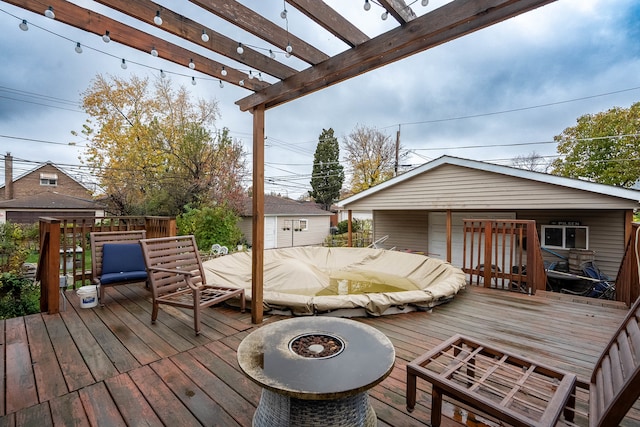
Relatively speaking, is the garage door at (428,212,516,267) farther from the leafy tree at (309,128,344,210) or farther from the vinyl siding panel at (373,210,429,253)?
the leafy tree at (309,128,344,210)

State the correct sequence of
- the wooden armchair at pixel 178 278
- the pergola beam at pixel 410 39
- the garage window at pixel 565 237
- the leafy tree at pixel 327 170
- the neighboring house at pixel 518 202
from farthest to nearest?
the leafy tree at pixel 327 170
the garage window at pixel 565 237
the neighboring house at pixel 518 202
the wooden armchair at pixel 178 278
the pergola beam at pixel 410 39

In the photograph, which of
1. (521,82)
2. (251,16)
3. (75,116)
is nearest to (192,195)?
(75,116)

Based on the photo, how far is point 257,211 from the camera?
3135 millimetres

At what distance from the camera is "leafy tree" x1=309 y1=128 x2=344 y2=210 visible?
25391mm

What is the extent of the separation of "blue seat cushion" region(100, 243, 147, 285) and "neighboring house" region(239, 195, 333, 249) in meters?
11.0

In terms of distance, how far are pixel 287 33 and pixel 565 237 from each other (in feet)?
31.2

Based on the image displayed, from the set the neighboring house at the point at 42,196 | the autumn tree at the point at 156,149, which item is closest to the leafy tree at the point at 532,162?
the autumn tree at the point at 156,149

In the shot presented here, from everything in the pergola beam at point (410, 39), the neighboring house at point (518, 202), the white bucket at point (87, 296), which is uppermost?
the pergola beam at point (410, 39)

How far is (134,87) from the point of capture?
1373 cm

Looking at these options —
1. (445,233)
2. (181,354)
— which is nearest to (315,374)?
(181,354)

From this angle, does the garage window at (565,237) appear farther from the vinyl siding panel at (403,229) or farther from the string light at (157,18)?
the string light at (157,18)

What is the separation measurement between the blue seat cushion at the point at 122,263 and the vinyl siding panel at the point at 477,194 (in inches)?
292

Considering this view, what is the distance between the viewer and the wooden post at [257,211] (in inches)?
121

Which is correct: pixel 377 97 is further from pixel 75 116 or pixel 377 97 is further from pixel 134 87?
pixel 75 116
